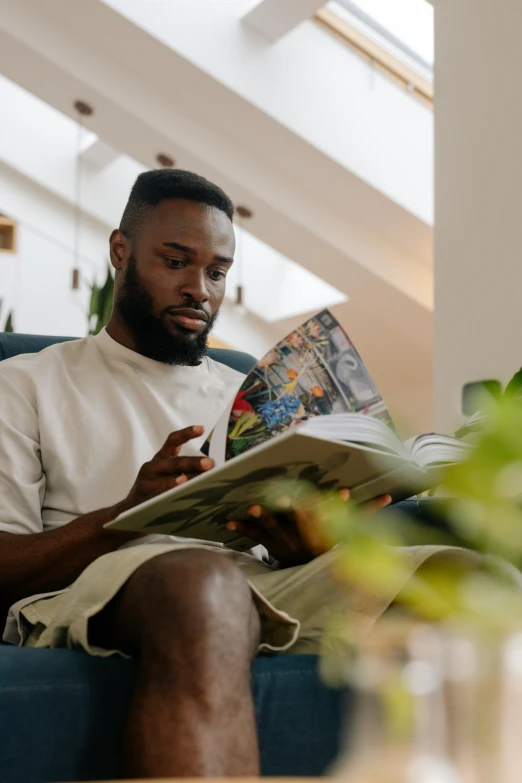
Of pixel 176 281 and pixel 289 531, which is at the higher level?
pixel 176 281

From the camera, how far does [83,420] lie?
59.2 inches

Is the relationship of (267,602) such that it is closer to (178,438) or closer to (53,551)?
(178,438)

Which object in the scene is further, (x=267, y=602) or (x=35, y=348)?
(x=35, y=348)

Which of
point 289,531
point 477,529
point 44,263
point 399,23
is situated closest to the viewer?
point 477,529

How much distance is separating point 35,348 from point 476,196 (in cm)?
155

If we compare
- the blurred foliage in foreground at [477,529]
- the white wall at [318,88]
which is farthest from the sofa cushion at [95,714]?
the white wall at [318,88]

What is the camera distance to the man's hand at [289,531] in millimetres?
1239

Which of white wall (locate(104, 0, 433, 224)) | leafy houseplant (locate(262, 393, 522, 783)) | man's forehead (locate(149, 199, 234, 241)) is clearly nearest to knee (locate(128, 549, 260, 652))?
leafy houseplant (locate(262, 393, 522, 783))

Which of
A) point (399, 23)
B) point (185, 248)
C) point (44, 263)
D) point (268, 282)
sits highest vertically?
point (399, 23)

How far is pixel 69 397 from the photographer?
154cm

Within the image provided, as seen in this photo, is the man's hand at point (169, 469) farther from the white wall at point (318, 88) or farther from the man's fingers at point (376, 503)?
the white wall at point (318, 88)

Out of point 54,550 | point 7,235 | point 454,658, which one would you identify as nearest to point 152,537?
point 54,550

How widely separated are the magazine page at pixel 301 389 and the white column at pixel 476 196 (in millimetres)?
1401

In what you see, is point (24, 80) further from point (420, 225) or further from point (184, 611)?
point (184, 611)
